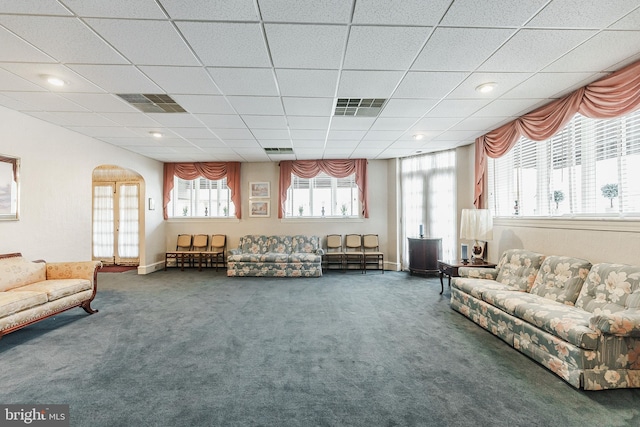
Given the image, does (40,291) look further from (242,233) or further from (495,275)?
(495,275)

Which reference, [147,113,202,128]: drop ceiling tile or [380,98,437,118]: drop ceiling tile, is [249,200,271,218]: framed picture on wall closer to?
[147,113,202,128]: drop ceiling tile

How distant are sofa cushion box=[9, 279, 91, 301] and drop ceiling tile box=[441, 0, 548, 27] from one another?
5.30 m

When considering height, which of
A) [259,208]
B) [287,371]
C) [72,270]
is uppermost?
[259,208]

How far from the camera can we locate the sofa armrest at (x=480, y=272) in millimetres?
4312

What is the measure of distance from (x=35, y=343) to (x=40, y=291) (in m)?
0.65

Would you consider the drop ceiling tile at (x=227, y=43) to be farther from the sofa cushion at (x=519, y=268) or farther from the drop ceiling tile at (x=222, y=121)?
the sofa cushion at (x=519, y=268)

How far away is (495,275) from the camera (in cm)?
431

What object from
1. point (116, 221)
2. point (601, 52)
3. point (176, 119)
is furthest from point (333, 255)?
point (116, 221)

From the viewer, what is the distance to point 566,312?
106 inches

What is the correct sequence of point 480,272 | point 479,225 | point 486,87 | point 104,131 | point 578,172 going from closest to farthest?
point 486,87
point 578,172
point 480,272
point 479,225
point 104,131

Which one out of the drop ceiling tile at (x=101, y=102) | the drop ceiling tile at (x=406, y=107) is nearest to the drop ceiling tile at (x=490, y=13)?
the drop ceiling tile at (x=406, y=107)

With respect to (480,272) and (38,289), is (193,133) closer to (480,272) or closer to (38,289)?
(38,289)

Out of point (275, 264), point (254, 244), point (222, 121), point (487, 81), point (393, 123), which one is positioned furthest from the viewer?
point (254, 244)

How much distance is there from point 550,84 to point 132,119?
585cm
